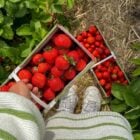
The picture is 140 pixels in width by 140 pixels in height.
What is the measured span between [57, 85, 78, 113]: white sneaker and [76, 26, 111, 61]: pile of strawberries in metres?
0.19

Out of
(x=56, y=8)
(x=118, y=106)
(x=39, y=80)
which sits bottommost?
(x=118, y=106)

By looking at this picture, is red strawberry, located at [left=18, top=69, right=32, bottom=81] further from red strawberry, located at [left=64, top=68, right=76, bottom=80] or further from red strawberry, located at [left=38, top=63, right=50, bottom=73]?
red strawberry, located at [left=64, top=68, right=76, bottom=80]

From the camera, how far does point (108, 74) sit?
1.92m

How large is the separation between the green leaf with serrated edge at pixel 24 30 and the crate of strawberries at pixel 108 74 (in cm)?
33

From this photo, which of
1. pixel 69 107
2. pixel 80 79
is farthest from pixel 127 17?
pixel 69 107

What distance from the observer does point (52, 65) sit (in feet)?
6.16

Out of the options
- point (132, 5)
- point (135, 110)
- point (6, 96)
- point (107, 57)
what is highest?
point (6, 96)

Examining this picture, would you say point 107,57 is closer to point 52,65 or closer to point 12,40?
point 52,65

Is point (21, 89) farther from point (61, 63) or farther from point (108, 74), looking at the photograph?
point (108, 74)

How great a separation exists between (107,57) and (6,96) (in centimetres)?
79

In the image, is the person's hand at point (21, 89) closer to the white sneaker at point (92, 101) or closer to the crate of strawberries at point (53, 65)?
the crate of strawberries at point (53, 65)

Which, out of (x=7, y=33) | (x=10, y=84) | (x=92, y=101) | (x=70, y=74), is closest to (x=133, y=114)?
(x=92, y=101)

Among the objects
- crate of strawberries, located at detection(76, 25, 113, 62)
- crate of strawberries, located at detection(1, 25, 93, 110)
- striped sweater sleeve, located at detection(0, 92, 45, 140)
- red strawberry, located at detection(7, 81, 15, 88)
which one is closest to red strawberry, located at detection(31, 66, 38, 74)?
crate of strawberries, located at detection(1, 25, 93, 110)

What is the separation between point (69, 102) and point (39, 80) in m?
0.19
